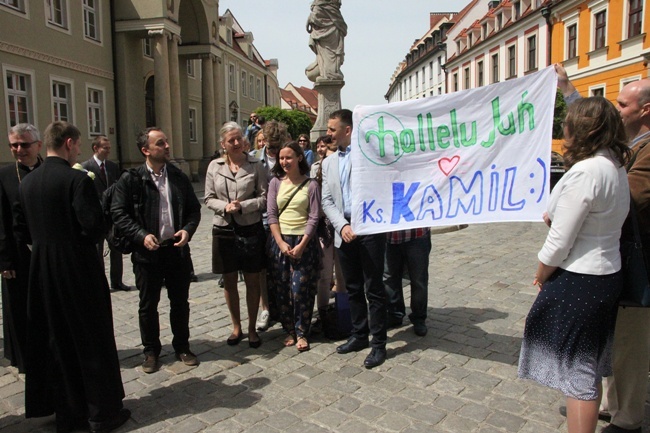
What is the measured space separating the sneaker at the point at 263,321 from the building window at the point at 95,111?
1920 centimetres

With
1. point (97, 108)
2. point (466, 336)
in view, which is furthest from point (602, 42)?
point (466, 336)

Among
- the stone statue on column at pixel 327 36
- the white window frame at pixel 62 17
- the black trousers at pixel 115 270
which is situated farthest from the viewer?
the white window frame at pixel 62 17

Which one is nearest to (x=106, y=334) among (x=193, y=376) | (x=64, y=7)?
(x=193, y=376)

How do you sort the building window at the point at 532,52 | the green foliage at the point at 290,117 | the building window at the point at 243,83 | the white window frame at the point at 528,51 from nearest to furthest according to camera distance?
the white window frame at the point at 528,51 < the building window at the point at 532,52 < the green foliage at the point at 290,117 < the building window at the point at 243,83

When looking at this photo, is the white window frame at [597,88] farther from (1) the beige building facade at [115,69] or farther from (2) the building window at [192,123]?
(2) the building window at [192,123]

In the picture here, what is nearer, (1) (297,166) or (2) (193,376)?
(2) (193,376)

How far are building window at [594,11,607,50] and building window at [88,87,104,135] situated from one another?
25.0 meters

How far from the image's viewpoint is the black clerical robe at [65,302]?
3.37m

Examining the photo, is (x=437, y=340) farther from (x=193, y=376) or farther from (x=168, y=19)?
(x=168, y=19)

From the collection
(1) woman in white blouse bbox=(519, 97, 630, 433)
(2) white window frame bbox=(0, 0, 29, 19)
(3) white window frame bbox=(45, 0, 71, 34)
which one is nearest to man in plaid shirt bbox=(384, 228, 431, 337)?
(1) woman in white blouse bbox=(519, 97, 630, 433)

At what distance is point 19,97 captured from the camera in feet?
59.6

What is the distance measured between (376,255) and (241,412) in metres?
1.57

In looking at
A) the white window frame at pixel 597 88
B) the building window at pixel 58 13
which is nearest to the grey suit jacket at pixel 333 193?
the building window at pixel 58 13

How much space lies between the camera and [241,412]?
3701mm
